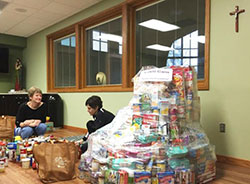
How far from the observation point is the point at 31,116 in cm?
310

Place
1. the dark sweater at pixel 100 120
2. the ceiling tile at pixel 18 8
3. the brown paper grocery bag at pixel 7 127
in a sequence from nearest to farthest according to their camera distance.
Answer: the dark sweater at pixel 100 120 → the brown paper grocery bag at pixel 7 127 → the ceiling tile at pixel 18 8

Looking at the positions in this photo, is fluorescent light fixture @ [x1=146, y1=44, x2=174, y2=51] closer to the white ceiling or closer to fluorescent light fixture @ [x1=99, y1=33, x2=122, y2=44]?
fluorescent light fixture @ [x1=99, y1=33, x2=122, y2=44]

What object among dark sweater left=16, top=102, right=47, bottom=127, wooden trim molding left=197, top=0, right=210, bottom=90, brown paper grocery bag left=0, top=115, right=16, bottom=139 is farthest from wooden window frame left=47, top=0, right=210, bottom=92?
brown paper grocery bag left=0, top=115, right=16, bottom=139

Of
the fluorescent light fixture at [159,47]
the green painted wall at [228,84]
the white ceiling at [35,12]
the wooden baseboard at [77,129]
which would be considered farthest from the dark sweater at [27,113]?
the green painted wall at [228,84]

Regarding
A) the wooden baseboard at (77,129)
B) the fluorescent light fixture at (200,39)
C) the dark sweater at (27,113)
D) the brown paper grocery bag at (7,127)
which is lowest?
the wooden baseboard at (77,129)

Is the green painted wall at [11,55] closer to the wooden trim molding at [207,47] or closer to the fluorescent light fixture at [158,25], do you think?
the fluorescent light fixture at [158,25]

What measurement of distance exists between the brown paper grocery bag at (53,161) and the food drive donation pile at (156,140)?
0.14m

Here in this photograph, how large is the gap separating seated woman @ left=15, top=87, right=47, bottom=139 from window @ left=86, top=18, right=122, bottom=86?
54.0 inches

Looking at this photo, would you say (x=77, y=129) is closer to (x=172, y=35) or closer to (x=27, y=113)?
(x=27, y=113)

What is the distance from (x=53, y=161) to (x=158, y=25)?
238 centimetres

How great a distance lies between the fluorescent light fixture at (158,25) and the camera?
320 cm

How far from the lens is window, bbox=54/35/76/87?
5039 millimetres

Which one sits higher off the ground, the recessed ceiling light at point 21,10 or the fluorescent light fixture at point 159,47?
the recessed ceiling light at point 21,10

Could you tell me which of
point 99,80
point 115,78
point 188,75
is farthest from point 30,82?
point 188,75
